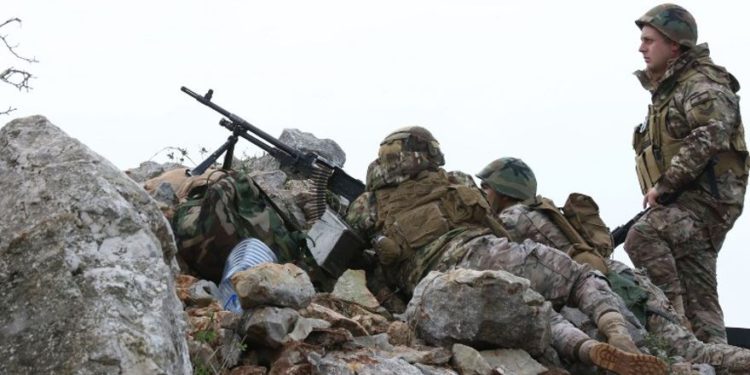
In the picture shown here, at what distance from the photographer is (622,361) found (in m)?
6.63

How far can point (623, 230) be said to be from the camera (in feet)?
33.2

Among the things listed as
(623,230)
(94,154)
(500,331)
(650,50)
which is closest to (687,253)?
(623,230)

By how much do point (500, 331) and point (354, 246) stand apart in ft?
6.28

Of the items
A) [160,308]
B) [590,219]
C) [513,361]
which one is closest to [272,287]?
[513,361]

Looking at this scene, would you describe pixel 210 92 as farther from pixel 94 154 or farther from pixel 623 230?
pixel 94 154

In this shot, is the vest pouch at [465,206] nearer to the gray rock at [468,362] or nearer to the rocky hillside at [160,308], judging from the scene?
the rocky hillside at [160,308]

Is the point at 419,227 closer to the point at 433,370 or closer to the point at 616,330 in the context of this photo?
the point at 616,330

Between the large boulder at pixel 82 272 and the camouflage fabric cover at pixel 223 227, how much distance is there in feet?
9.37

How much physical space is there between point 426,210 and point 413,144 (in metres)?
0.47

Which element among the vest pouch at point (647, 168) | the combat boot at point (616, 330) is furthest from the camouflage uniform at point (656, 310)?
the vest pouch at point (647, 168)

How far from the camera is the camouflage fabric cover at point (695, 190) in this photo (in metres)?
9.27

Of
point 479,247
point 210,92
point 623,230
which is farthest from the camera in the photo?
point 210,92

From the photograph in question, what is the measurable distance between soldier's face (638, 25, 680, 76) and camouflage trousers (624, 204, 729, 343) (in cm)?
98

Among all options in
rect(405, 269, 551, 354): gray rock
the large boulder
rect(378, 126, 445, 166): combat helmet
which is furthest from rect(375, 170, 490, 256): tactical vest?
the large boulder
